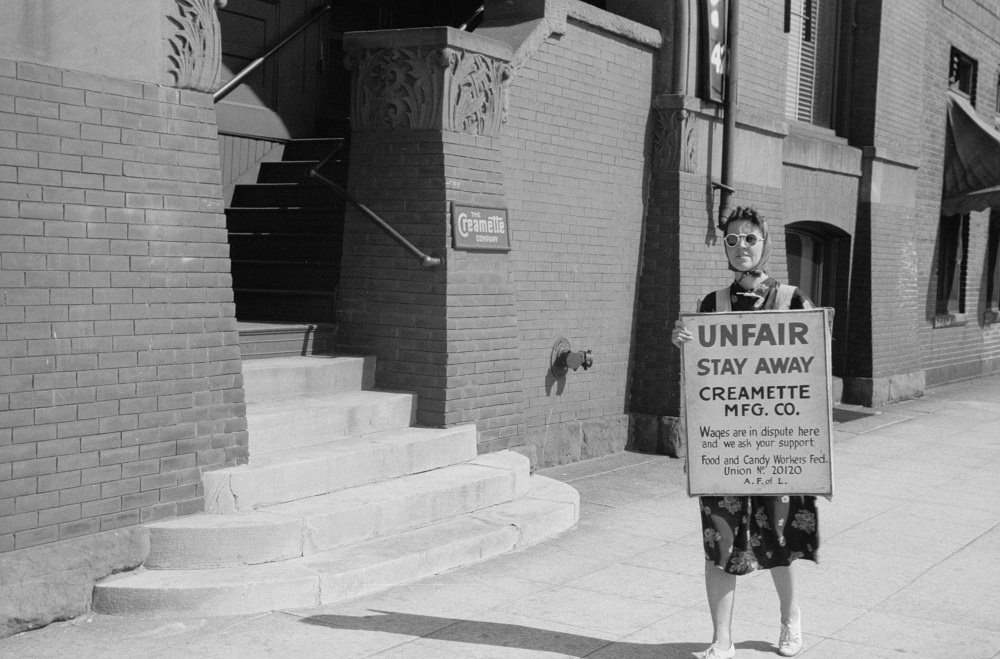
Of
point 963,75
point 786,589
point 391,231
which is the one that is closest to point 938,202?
point 963,75

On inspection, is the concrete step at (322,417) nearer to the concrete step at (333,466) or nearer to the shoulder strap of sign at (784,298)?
the concrete step at (333,466)

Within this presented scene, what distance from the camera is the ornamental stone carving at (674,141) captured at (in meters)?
10.1

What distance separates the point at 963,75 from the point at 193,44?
13.7m

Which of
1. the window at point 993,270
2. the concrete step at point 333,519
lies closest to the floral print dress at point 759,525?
the concrete step at point 333,519

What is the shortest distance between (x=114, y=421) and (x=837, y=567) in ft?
13.3

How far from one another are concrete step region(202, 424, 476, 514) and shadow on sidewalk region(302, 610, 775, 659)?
0.93 metres

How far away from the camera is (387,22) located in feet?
35.6

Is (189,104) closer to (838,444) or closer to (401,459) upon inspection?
(401,459)

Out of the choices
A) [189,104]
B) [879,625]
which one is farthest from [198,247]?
[879,625]

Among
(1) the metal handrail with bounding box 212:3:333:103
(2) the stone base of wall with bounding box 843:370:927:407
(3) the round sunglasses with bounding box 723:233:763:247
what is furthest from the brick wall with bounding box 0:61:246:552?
(2) the stone base of wall with bounding box 843:370:927:407

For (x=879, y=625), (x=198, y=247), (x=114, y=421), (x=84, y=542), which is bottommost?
(x=879, y=625)

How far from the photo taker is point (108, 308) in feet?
18.6

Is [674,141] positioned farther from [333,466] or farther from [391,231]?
[333,466]

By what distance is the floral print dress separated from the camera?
16.8ft
